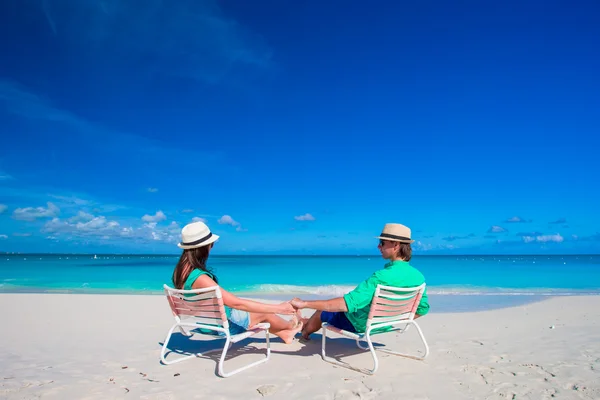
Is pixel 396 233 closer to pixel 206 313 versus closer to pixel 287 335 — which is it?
pixel 287 335

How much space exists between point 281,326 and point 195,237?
174 centimetres

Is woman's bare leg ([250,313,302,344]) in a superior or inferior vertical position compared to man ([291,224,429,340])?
inferior

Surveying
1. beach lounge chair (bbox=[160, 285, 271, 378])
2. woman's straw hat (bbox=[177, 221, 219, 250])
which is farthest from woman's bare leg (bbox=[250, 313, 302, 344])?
woman's straw hat (bbox=[177, 221, 219, 250])

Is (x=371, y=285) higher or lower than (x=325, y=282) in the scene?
higher

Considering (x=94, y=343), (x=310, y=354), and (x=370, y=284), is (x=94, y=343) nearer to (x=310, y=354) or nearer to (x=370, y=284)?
(x=310, y=354)

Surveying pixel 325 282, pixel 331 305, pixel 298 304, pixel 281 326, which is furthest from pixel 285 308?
pixel 325 282

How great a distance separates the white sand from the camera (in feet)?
11.9

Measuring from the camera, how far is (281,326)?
16.7 ft

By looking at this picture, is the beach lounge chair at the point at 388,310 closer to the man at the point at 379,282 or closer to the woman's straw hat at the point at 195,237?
the man at the point at 379,282

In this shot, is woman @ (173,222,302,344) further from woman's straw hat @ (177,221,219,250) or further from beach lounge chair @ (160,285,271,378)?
beach lounge chair @ (160,285,271,378)

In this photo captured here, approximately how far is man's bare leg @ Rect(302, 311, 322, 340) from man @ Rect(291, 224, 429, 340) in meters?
0.41

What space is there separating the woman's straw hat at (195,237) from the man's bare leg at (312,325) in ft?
5.62

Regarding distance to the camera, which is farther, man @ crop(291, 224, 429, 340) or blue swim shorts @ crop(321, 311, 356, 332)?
blue swim shorts @ crop(321, 311, 356, 332)

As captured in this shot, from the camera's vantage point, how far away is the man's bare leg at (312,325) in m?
5.03
